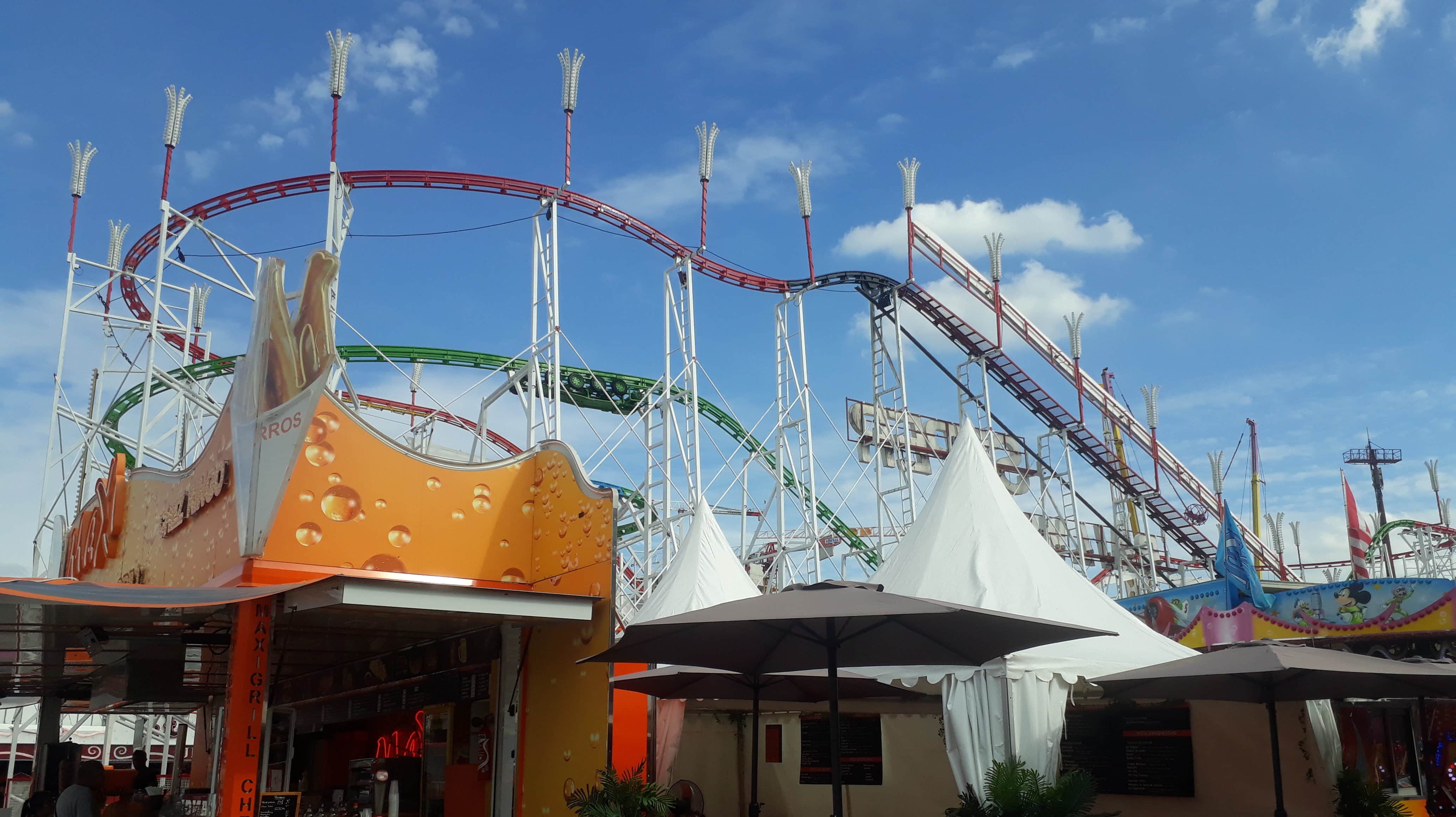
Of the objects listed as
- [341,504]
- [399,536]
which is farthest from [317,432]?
[399,536]

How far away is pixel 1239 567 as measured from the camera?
1381cm

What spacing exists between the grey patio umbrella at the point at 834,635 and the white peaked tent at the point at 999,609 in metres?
1.03

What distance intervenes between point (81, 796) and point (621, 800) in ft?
11.6

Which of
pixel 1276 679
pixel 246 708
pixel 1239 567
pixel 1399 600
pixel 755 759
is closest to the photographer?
pixel 1276 679

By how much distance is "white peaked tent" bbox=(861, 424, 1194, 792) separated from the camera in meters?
6.81

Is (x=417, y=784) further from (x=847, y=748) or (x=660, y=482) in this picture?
(x=660, y=482)

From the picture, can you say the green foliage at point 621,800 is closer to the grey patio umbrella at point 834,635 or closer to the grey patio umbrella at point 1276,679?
the grey patio umbrella at point 834,635

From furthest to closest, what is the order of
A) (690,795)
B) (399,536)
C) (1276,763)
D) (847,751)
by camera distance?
(847,751) → (690,795) → (399,536) → (1276,763)

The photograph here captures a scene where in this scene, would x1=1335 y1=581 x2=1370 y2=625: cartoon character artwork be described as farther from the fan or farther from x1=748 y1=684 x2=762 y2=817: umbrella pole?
x1=748 y1=684 x2=762 y2=817: umbrella pole

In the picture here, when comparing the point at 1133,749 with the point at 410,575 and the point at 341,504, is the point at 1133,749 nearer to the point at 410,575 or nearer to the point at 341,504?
the point at 410,575

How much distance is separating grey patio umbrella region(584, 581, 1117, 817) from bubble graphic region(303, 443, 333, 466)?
3.77m

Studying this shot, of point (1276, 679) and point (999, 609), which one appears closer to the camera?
point (1276, 679)

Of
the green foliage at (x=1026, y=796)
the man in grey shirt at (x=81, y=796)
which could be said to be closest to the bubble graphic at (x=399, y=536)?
the man in grey shirt at (x=81, y=796)

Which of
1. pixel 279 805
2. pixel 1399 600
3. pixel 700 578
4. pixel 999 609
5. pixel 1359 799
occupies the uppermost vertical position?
pixel 700 578
